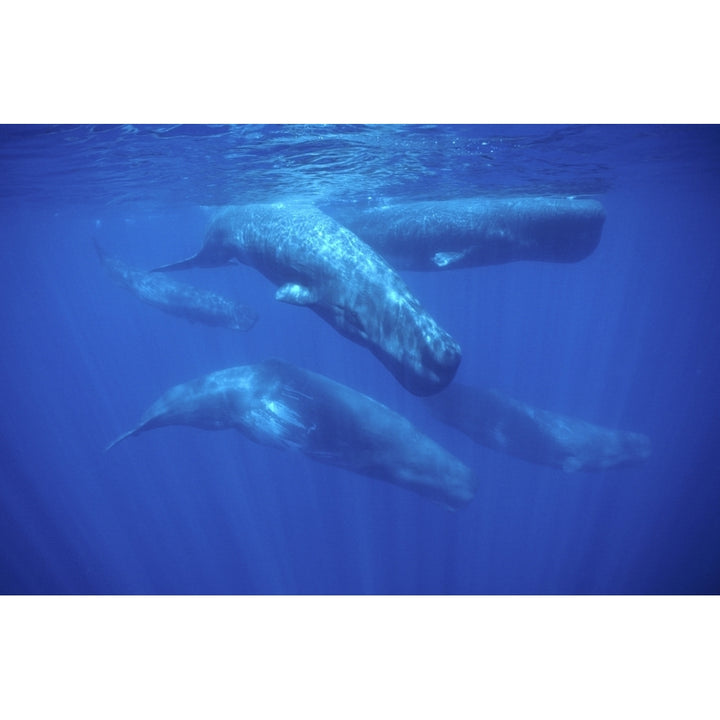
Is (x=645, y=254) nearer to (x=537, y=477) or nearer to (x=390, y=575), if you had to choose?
(x=537, y=477)

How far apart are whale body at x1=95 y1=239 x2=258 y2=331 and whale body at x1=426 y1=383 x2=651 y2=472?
726cm

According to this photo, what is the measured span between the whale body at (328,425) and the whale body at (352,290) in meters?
2.61

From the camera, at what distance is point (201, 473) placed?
21672 millimetres

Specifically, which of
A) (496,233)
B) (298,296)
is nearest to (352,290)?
(298,296)

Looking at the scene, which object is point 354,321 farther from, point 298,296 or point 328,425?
point 328,425

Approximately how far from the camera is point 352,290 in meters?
8.57

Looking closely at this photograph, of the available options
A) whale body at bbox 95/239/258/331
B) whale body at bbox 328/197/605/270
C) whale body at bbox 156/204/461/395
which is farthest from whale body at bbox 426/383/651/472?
whale body at bbox 95/239/258/331

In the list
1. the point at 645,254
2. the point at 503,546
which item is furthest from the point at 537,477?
the point at 645,254

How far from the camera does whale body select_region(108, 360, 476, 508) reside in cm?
1113

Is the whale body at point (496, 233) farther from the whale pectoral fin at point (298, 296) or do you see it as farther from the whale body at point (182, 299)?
the whale body at point (182, 299)

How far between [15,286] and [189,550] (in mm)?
97079

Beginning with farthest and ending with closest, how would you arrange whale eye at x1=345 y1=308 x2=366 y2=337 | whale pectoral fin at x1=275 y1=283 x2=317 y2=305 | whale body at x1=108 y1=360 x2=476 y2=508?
1. whale body at x1=108 y1=360 x2=476 y2=508
2. whale pectoral fin at x1=275 y1=283 x2=317 y2=305
3. whale eye at x1=345 y1=308 x2=366 y2=337

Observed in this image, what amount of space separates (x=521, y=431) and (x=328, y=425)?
6199 mm

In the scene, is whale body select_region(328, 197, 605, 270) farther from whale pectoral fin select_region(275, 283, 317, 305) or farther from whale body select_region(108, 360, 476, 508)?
whale pectoral fin select_region(275, 283, 317, 305)
